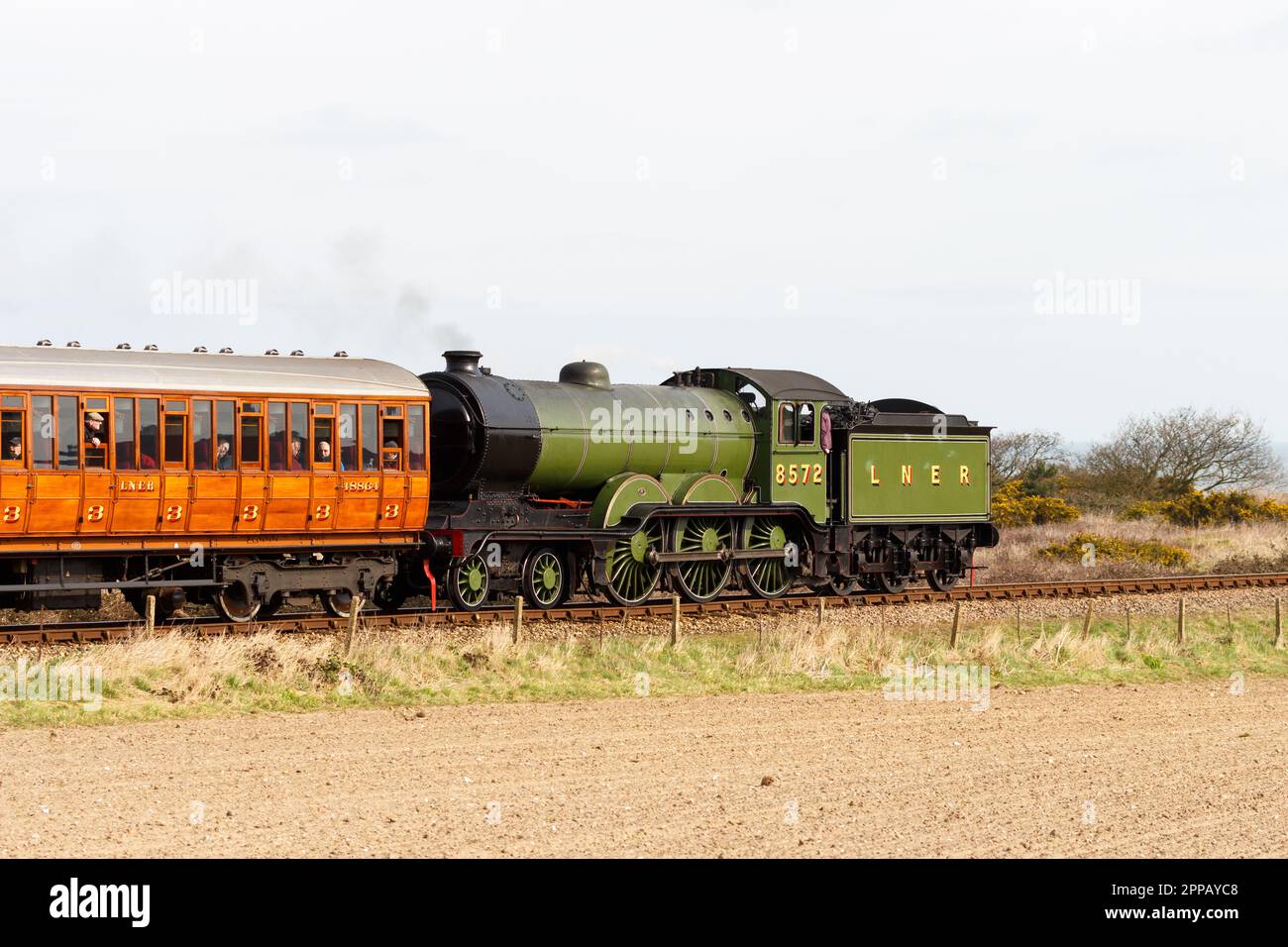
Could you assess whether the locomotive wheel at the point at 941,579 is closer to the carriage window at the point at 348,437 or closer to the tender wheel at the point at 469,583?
the tender wheel at the point at 469,583

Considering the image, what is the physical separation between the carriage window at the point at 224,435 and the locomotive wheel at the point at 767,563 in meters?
9.23

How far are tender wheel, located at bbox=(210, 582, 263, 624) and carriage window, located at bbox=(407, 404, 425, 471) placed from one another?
2803mm

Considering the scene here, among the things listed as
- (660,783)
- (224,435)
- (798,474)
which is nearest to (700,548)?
(798,474)

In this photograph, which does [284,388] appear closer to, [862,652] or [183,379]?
[183,379]

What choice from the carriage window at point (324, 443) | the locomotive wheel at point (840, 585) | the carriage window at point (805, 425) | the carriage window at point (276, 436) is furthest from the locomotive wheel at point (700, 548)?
the carriage window at point (276, 436)

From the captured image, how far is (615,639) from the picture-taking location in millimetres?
19734

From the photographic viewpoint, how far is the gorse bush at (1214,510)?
46.3m

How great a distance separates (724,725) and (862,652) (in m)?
5.45

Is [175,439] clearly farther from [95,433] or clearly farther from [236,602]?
[236,602]

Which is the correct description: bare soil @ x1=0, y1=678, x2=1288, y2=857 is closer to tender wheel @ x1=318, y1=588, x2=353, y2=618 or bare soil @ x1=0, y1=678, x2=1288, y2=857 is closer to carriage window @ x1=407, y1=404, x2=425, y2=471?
carriage window @ x1=407, y1=404, x2=425, y2=471

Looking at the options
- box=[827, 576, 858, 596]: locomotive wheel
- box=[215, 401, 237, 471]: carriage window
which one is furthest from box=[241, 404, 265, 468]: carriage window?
A: box=[827, 576, 858, 596]: locomotive wheel

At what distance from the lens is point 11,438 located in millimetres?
17406

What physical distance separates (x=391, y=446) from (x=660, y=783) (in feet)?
32.8

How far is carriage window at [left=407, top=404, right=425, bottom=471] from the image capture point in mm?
20705
